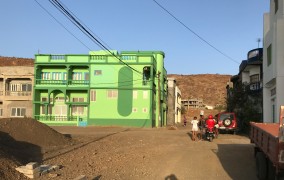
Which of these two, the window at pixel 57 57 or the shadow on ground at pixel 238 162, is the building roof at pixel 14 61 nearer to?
the window at pixel 57 57

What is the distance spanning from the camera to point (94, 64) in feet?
172

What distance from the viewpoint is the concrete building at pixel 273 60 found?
22.7m

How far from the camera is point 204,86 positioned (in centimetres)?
13688

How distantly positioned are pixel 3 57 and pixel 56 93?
3470 inches

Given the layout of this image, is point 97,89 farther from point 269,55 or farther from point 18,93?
point 269,55

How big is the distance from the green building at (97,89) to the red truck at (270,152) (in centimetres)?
3686

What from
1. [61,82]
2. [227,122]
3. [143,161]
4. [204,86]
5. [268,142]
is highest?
[204,86]

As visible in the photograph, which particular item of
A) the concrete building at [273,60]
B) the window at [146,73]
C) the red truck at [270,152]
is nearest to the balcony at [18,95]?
the window at [146,73]

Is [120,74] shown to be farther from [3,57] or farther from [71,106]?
[3,57]

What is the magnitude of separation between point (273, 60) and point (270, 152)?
1388 centimetres

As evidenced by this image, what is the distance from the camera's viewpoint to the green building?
5138 centimetres

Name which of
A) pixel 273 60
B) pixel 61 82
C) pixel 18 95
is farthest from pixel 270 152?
pixel 18 95

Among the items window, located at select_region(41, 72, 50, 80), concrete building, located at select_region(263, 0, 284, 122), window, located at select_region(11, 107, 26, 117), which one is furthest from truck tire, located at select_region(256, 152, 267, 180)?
window, located at select_region(11, 107, 26, 117)

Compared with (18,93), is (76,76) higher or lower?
higher
